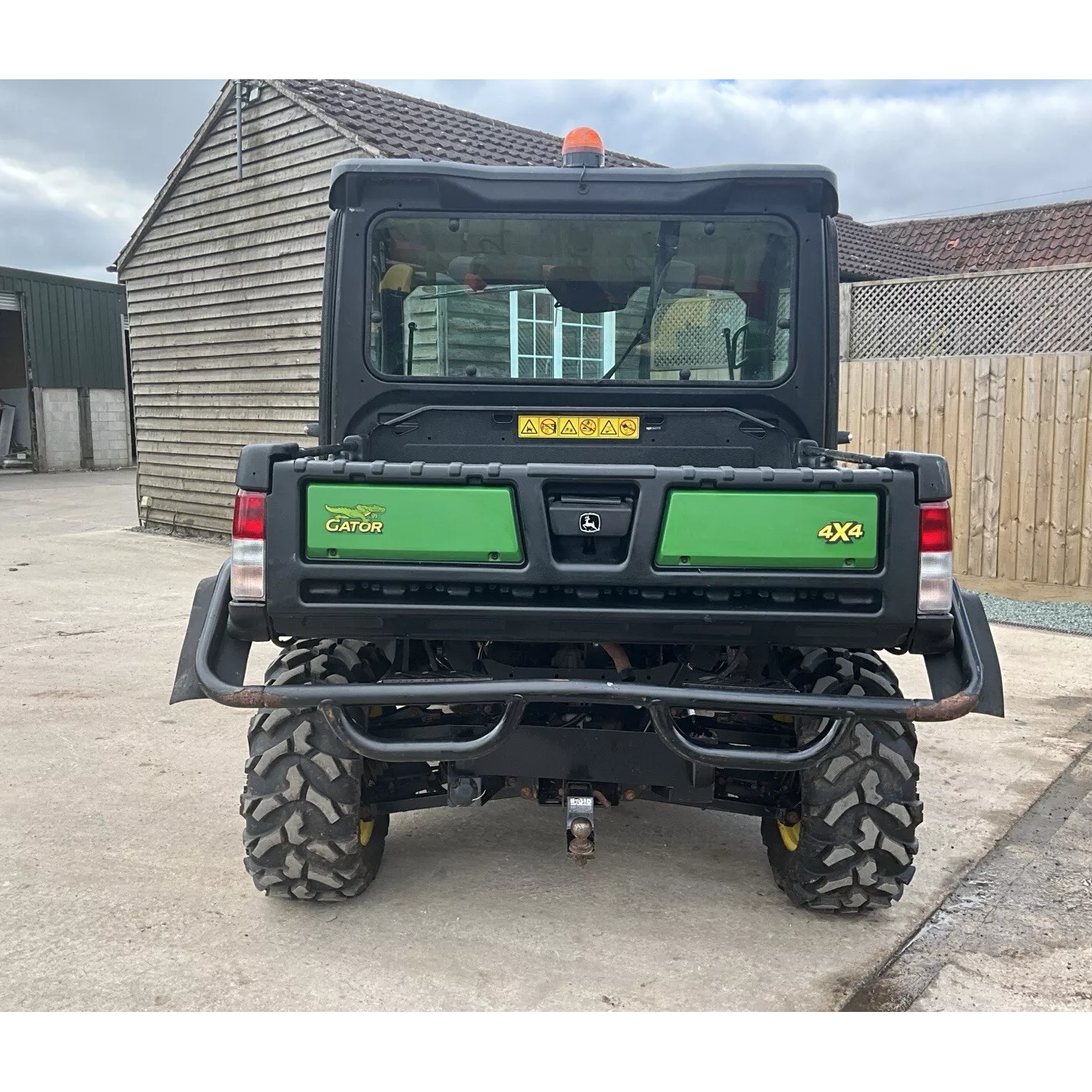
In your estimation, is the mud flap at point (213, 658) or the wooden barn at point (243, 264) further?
the wooden barn at point (243, 264)

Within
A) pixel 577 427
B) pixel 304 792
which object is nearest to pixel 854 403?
pixel 577 427

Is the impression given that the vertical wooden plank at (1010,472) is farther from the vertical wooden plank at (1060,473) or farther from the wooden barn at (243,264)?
the wooden barn at (243,264)

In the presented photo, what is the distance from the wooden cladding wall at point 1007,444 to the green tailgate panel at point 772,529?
6331 mm

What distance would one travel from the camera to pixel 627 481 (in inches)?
112

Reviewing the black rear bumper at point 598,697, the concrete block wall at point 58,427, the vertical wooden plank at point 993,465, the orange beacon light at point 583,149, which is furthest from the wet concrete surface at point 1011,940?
the concrete block wall at point 58,427

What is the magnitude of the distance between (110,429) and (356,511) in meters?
25.7

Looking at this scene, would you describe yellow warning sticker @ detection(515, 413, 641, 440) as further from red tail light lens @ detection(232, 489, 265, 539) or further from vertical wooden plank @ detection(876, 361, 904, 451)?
vertical wooden plank @ detection(876, 361, 904, 451)

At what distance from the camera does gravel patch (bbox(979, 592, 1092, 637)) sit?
7.82 metres

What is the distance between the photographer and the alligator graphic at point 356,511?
2.81 m

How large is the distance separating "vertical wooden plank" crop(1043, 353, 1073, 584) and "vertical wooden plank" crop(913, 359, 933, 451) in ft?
3.45

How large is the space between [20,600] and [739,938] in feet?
24.3

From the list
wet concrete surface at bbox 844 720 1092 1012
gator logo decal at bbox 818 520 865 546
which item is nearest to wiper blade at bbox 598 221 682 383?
gator logo decal at bbox 818 520 865 546

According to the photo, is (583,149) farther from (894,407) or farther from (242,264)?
(242,264)
